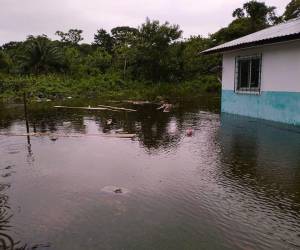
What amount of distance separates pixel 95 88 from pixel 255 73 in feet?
77.7

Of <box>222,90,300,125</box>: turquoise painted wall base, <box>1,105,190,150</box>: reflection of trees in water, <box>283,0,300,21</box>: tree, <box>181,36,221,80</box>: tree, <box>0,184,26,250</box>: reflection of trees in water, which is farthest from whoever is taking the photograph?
<box>181,36,221,80</box>: tree

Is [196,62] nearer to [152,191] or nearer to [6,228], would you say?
[152,191]

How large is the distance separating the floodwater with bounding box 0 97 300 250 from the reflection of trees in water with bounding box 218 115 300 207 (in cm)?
2

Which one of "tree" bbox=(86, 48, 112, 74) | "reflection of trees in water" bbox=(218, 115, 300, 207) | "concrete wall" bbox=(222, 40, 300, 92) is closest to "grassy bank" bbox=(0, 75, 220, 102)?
"tree" bbox=(86, 48, 112, 74)

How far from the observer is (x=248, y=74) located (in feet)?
47.3

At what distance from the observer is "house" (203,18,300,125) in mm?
11578

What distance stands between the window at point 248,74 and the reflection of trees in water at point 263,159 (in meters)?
2.22

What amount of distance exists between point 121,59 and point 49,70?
7.96 m

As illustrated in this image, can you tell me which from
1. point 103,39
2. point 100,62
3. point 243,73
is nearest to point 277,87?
point 243,73

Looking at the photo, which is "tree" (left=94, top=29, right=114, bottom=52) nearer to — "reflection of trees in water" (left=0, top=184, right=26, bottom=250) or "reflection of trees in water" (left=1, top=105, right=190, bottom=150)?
"reflection of trees in water" (left=1, top=105, right=190, bottom=150)

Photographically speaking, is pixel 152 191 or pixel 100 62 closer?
pixel 152 191

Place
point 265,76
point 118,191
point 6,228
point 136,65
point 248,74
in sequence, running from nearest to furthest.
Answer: point 6,228, point 118,191, point 265,76, point 248,74, point 136,65

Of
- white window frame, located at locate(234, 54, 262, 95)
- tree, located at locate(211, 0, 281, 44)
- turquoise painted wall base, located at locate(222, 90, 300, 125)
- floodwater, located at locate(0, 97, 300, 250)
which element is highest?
tree, located at locate(211, 0, 281, 44)

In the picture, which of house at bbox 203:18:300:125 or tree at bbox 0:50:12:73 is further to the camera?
tree at bbox 0:50:12:73
